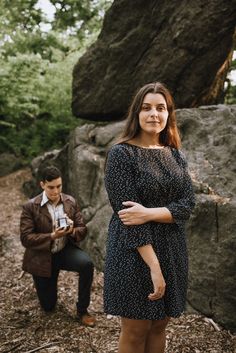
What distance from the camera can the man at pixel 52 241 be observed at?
170 inches

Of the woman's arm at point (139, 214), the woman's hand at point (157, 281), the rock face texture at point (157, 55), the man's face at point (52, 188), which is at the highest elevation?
the rock face texture at point (157, 55)

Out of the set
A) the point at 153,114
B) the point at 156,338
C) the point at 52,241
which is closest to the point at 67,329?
the point at 52,241

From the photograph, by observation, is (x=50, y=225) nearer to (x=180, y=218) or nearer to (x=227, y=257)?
(x=227, y=257)

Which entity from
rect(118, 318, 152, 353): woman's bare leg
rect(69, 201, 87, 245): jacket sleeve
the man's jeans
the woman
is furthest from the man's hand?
rect(118, 318, 152, 353): woman's bare leg

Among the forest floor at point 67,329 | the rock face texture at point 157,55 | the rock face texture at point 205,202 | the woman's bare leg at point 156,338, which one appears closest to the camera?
the woman's bare leg at point 156,338

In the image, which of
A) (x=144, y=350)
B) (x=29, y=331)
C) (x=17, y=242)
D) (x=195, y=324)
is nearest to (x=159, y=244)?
(x=144, y=350)

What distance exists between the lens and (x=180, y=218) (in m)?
2.57

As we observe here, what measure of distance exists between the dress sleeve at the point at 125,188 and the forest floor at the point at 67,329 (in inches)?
75.1

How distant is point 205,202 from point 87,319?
1.86 metres

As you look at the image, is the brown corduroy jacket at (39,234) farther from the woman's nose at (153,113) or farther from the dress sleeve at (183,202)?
the woman's nose at (153,113)

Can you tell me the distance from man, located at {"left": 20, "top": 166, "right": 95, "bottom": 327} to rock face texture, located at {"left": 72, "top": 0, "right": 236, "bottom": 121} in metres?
3.07

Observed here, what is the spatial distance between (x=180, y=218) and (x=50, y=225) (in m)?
2.27

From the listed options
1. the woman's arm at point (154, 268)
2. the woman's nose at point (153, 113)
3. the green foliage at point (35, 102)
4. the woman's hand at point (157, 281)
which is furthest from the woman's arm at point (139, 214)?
the green foliage at point (35, 102)

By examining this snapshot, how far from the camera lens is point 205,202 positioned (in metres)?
4.35
